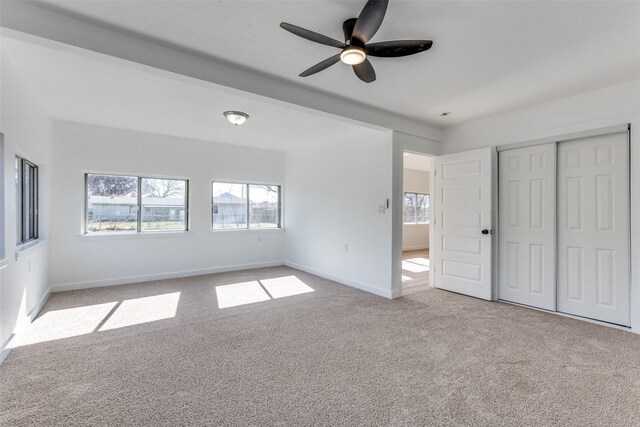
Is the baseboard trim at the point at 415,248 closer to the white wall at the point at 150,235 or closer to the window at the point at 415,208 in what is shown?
the window at the point at 415,208

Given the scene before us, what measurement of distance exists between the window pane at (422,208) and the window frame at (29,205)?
892 cm

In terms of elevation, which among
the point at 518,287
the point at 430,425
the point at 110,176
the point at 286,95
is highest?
the point at 286,95

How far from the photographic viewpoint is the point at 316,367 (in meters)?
2.36

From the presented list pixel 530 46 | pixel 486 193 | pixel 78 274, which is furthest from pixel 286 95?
pixel 78 274

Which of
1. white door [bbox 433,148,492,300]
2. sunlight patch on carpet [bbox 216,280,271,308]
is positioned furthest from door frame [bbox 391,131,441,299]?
sunlight patch on carpet [bbox 216,280,271,308]

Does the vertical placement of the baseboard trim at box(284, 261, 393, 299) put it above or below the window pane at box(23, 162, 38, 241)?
below

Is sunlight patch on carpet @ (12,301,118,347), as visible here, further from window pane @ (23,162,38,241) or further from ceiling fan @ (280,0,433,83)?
ceiling fan @ (280,0,433,83)

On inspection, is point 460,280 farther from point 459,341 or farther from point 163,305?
point 163,305

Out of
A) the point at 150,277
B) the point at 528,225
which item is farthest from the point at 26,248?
the point at 528,225

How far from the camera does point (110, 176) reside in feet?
16.2

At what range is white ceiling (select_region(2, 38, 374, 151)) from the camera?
8.95ft

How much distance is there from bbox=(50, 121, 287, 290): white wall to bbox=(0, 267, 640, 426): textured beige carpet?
3.40 ft

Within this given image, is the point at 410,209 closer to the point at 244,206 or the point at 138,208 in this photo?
the point at 244,206

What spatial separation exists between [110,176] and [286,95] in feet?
11.9
